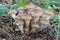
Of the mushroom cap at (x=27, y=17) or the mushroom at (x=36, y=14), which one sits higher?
the mushroom at (x=36, y=14)

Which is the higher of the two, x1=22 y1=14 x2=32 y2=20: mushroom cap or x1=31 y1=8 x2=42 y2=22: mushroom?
x1=31 y1=8 x2=42 y2=22: mushroom

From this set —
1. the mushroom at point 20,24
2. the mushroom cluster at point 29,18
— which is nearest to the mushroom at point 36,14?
the mushroom cluster at point 29,18

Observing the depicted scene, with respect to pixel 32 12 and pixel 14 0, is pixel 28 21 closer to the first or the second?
pixel 32 12


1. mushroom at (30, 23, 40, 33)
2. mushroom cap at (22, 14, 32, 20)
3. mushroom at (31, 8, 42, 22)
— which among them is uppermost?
mushroom at (31, 8, 42, 22)

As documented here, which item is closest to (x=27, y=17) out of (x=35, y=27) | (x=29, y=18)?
(x=29, y=18)

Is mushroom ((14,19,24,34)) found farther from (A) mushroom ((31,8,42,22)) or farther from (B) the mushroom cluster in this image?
(A) mushroom ((31,8,42,22))

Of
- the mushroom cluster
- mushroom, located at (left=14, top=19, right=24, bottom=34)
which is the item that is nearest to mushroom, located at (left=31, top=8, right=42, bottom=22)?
the mushroom cluster

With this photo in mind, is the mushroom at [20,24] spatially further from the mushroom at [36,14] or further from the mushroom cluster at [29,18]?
the mushroom at [36,14]

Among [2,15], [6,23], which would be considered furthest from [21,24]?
[2,15]
